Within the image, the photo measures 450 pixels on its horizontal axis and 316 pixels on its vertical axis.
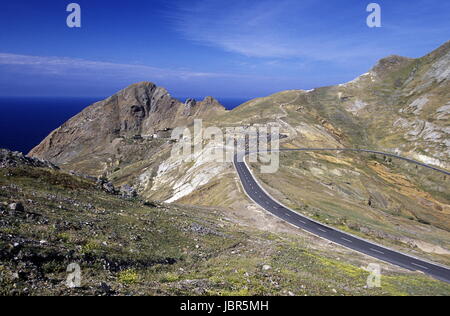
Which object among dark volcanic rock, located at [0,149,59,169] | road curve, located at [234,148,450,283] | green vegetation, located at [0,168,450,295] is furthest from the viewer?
road curve, located at [234,148,450,283]

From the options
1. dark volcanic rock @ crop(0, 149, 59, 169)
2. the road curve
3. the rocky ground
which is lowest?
the road curve

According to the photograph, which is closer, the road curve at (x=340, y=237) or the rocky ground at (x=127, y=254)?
the rocky ground at (x=127, y=254)

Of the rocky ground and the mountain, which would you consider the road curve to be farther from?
the rocky ground

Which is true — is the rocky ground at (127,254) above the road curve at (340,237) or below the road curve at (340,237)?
above

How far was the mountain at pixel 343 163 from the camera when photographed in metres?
52.7

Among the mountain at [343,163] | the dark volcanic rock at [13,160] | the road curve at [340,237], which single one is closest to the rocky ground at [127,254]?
the dark volcanic rock at [13,160]

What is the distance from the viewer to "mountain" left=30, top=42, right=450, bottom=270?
52656 mm

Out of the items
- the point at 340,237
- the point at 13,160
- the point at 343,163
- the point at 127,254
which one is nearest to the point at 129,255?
the point at 127,254

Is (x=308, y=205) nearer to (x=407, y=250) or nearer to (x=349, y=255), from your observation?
(x=407, y=250)

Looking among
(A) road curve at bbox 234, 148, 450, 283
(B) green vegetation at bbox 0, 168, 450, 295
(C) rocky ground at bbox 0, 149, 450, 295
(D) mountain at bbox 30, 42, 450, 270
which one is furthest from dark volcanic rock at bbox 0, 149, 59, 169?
(A) road curve at bbox 234, 148, 450, 283

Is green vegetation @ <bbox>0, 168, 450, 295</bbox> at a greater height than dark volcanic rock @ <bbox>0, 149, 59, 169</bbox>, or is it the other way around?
dark volcanic rock @ <bbox>0, 149, 59, 169</bbox>

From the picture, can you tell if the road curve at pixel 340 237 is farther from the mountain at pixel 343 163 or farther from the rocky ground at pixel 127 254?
the rocky ground at pixel 127 254
